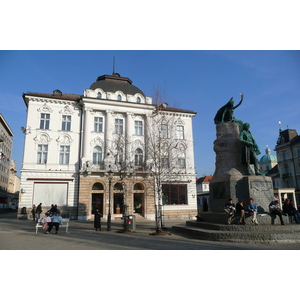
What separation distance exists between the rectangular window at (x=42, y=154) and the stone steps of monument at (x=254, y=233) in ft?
74.5

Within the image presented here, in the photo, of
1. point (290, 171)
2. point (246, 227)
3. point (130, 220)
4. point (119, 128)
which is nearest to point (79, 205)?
point (119, 128)

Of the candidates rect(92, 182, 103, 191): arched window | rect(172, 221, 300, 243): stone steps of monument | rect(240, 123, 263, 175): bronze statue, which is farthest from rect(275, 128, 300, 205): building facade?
rect(172, 221, 300, 243): stone steps of monument

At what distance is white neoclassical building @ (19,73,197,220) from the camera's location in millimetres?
27766

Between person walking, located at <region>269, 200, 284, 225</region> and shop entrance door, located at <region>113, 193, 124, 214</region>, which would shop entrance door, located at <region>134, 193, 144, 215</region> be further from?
person walking, located at <region>269, 200, 284, 225</region>

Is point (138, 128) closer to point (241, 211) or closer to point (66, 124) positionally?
point (66, 124)

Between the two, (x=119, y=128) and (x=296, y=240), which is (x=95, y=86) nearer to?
(x=119, y=128)

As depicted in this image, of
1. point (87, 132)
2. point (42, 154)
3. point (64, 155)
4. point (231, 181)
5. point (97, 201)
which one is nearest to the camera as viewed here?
point (231, 181)

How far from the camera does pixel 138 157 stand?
31.7m

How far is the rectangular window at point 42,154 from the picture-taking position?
28.5 meters

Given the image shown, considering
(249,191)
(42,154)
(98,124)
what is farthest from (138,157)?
(249,191)

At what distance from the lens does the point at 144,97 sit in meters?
33.5

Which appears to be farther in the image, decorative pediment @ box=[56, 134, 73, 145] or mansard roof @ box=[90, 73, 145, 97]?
mansard roof @ box=[90, 73, 145, 97]

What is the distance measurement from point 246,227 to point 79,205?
21.4 m

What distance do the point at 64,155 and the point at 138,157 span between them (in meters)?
9.10
